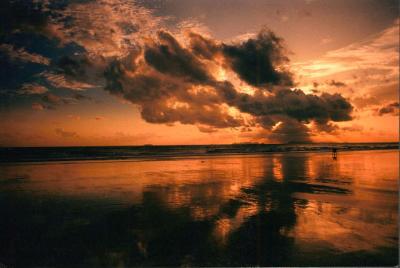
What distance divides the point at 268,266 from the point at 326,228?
3.29 metres

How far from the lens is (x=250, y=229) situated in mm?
9320

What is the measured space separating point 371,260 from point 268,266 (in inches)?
100

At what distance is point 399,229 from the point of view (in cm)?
941

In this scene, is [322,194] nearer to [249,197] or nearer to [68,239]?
[249,197]

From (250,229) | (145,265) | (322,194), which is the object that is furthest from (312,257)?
(322,194)

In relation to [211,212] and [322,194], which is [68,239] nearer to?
[211,212]

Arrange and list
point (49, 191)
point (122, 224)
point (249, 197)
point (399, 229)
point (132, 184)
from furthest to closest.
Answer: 1. point (132, 184)
2. point (49, 191)
3. point (249, 197)
4. point (122, 224)
5. point (399, 229)

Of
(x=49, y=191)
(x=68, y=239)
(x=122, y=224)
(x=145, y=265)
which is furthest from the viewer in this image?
(x=49, y=191)

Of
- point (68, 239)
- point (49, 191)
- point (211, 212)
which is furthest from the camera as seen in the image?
point (49, 191)

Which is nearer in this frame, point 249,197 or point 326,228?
point 326,228

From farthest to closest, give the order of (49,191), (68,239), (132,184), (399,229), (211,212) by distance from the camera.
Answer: (132,184) → (49,191) → (211,212) → (399,229) → (68,239)

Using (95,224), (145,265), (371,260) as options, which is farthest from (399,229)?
(95,224)

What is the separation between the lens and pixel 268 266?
7.12 m

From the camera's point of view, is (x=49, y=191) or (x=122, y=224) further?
(x=49, y=191)
